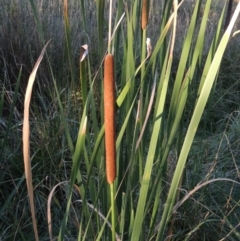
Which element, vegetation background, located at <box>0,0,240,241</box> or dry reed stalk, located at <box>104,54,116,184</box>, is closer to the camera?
dry reed stalk, located at <box>104,54,116,184</box>

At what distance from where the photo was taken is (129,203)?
1053 mm

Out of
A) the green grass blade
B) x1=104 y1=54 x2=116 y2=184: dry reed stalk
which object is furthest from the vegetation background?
x1=104 y1=54 x2=116 y2=184: dry reed stalk

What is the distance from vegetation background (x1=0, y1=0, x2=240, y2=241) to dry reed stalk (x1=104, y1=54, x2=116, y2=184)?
0.36 feet

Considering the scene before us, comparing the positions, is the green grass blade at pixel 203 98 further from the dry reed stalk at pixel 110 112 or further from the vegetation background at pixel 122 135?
the dry reed stalk at pixel 110 112

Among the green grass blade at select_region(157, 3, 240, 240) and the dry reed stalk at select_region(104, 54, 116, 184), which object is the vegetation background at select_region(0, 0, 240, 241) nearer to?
the green grass blade at select_region(157, 3, 240, 240)

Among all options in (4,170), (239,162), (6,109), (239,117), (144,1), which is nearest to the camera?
(144,1)

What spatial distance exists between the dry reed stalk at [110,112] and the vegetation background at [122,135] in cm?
11

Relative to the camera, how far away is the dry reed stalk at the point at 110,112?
2.02ft

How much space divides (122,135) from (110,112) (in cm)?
22

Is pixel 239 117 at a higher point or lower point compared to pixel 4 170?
lower

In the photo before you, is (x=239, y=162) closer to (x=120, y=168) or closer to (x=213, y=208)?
(x=213, y=208)

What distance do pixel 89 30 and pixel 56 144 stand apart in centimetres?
139

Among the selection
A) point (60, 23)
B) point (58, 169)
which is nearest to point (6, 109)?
point (58, 169)

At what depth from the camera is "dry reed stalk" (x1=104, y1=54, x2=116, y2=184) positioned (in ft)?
2.02
